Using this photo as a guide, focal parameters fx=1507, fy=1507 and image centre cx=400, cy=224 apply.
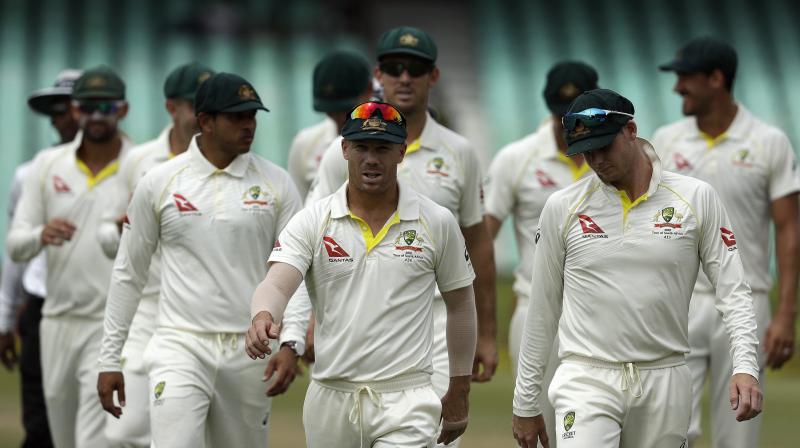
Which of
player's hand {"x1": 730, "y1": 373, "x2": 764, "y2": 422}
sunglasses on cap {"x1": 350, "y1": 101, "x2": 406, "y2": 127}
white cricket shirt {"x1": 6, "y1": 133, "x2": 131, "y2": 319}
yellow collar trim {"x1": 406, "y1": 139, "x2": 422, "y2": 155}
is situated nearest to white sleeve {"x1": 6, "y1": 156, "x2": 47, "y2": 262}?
white cricket shirt {"x1": 6, "y1": 133, "x2": 131, "y2": 319}

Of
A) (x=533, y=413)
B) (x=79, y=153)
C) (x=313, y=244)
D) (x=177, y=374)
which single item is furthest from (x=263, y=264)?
(x=79, y=153)

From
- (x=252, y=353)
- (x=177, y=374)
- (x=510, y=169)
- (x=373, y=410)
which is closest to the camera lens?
(x=252, y=353)

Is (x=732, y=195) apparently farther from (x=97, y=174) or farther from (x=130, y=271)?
(x=97, y=174)

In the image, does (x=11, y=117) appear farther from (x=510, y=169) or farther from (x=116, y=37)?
(x=510, y=169)

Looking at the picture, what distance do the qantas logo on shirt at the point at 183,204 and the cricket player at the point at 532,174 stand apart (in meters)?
2.17

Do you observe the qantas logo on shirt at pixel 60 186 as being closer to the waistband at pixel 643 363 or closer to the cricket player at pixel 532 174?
the cricket player at pixel 532 174

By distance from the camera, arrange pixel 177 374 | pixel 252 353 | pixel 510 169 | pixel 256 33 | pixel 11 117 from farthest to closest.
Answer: pixel 256 33, pixel 11 117, pixel 510 169, pixel 177 374, pixel 252 353

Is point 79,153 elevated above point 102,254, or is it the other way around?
point 79,153

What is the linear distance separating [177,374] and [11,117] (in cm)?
2292

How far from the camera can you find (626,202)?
6180mm

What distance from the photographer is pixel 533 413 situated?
20.7ft

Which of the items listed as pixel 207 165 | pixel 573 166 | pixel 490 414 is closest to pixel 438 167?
pixel 207 165

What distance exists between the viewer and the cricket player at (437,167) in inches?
304

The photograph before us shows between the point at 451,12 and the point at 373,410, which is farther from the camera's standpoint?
the point at 451,12
